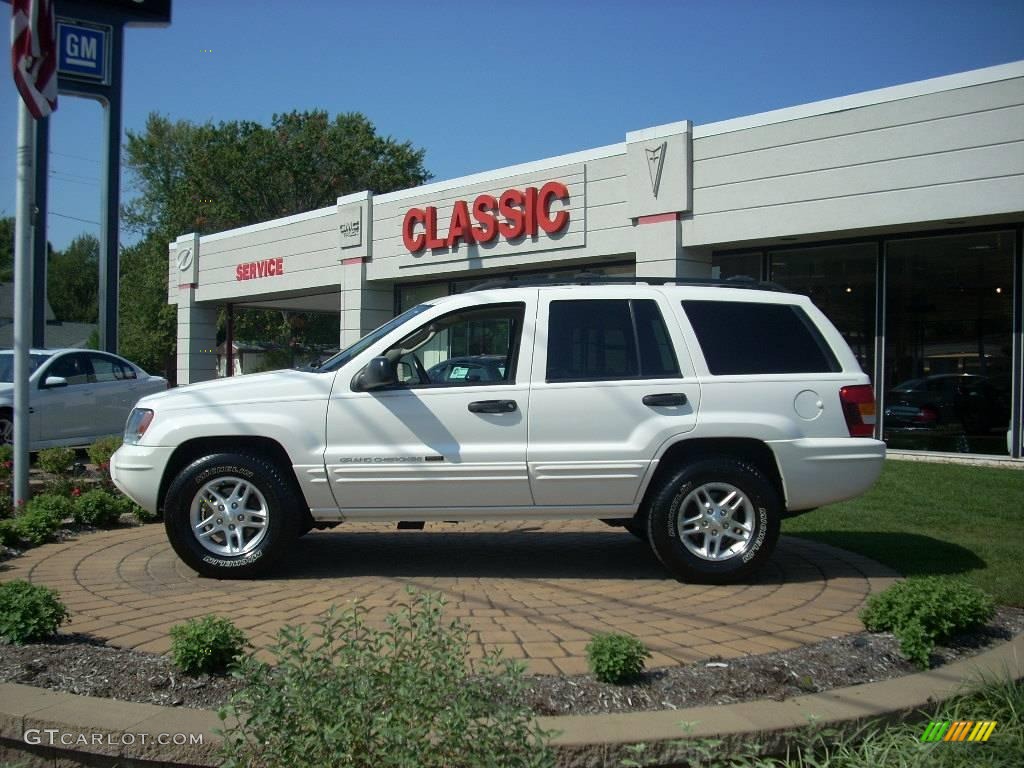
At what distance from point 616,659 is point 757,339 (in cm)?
304

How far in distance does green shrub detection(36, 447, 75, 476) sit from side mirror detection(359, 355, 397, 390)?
558 centimetres

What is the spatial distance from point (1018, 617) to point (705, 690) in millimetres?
2274

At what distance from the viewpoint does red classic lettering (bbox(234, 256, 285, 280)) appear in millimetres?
24531

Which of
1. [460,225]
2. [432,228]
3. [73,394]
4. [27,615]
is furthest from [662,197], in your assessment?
[27,615]

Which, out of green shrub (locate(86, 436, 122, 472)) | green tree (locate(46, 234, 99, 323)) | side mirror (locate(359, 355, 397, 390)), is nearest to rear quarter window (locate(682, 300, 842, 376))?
side mirror (locate(359, 355, 397, 390))

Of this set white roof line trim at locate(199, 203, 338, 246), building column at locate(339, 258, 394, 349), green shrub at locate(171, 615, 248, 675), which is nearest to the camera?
green shrub at locate(171, 615, 248, 675)

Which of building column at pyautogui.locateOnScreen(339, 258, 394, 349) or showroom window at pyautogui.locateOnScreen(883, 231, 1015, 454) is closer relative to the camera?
showroom window at pyautogui.locateOnScreen(883, 231, 1015, 454)

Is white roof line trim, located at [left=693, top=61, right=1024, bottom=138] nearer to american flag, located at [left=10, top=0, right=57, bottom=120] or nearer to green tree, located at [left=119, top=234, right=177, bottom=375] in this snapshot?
american flag, located at [left=10, top=0, right=57, bottom=120]

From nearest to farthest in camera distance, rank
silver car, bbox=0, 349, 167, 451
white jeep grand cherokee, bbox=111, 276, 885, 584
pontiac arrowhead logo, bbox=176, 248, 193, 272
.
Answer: white jeep grand cherokee, bbox=111, 276, 885, 584 < silver car, bbox=0, 349, 167, 451 < pontiac arrowhead logo, bbox=176, 248, 193, 272

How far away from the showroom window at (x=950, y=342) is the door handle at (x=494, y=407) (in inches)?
381

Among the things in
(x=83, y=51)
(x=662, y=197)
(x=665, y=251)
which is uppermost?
(x=83, y=51)

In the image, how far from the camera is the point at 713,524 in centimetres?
586

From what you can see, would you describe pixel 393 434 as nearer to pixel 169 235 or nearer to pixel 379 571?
pixel 379 571

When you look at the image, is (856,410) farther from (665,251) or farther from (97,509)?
(665,251)
